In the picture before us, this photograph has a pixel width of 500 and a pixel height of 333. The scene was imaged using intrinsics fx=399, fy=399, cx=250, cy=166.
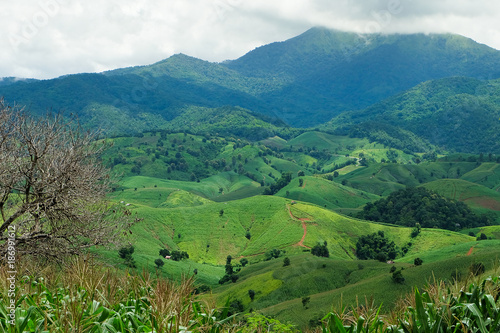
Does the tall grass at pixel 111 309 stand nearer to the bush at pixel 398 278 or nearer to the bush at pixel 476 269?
the bush at pixel 476 269

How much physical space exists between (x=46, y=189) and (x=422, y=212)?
609ft

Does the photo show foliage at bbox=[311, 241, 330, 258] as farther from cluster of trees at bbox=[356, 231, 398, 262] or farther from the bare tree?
the bare tree

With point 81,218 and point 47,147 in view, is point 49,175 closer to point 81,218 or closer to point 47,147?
point 47,147

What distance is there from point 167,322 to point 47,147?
54.8 ft

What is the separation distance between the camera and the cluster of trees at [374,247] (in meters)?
135

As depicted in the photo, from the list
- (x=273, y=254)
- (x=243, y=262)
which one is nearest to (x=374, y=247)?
(x=273, y=254)

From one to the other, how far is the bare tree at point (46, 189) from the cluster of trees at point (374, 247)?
12092 centimetres

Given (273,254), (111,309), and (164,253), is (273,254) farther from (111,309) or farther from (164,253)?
(111,309)

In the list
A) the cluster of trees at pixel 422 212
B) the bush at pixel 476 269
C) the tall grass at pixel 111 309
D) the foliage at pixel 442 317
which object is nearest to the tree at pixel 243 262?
the cluster of trees at pixel 422 212

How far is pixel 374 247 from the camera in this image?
14275 centimetres

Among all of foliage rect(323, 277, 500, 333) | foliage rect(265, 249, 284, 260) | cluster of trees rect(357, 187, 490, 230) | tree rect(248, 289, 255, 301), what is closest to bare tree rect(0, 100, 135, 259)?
foliage rect(323, 277, 500, 333)

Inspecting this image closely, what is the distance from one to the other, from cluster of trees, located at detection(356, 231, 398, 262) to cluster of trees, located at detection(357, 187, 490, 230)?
3590cm

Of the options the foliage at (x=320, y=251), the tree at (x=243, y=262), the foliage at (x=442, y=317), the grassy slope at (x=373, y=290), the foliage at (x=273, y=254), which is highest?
the foliage at (x=442, y=317)

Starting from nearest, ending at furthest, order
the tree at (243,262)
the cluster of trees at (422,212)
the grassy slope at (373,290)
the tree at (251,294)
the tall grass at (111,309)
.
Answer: the tall grass at (111,309), the grassy slope at (373,290), the tree at (251,294), the tree at (243,262), the cluster of trees at (422,212)
